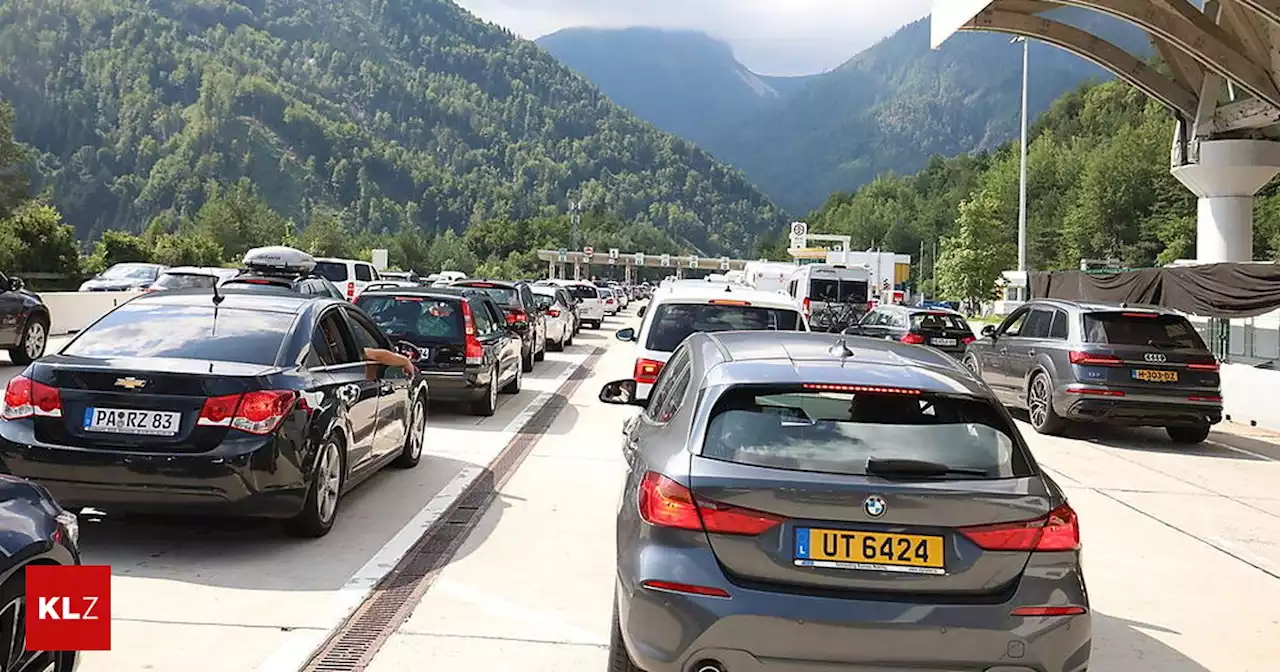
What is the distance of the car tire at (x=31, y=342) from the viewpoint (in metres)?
17.3

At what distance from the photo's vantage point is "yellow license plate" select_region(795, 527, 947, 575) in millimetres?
3969

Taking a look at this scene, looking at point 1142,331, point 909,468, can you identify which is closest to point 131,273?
point 1142,331

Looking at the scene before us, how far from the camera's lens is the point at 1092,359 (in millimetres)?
13984

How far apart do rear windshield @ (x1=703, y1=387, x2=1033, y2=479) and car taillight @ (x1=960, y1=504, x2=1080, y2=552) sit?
0.67 ft

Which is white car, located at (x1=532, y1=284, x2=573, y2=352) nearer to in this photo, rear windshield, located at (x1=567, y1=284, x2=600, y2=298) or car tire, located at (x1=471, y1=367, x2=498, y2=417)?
car tire, located at (x1=471, y1=367, x2=498, y2=417)

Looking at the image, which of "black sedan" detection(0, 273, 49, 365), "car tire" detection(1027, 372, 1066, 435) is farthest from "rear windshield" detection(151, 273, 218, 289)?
"car tire" detection(1027, 372, 1066, 435)

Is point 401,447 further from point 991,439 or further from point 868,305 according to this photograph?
point 868,305

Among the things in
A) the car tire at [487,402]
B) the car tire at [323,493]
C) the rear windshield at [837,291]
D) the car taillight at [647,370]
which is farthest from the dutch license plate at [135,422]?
the rear windshield at [837,291]

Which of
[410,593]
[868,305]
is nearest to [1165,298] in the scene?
[868,305]

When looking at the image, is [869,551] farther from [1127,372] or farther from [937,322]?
[937,322]

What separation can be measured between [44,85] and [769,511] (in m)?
205

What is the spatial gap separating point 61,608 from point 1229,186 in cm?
3256

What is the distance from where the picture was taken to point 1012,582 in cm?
401

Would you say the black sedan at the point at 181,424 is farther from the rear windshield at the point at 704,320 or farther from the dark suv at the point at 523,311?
the dark suv at the point at 523,311
